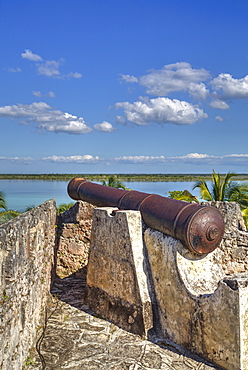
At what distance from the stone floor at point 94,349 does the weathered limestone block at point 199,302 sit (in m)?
0.25

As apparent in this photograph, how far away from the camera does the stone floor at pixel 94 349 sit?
16.2ft

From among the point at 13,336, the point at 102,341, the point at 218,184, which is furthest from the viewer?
the point at 218,184

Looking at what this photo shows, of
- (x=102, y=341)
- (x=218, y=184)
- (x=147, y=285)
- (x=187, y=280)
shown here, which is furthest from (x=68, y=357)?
(x=218, y=184)

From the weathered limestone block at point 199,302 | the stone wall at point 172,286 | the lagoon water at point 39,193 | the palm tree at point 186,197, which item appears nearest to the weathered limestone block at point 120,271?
the stone wall at point 172,286

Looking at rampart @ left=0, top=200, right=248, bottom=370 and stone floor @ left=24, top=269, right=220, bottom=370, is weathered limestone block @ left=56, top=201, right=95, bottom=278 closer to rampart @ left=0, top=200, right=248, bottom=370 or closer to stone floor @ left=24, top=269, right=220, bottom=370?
rampart @ left=0, top=200, right=248, bottom=370

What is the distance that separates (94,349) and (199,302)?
158 centimetres

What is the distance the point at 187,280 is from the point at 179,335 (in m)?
0.76

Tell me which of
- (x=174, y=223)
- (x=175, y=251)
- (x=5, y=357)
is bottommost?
(x=5, y=357)

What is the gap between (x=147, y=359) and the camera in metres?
5.09

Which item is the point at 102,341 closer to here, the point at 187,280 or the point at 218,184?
the point at 187,280

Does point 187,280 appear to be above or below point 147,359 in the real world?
above

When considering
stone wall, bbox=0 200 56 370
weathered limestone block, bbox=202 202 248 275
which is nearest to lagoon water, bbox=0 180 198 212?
weathered limestone block, bbox=202 202 248 275

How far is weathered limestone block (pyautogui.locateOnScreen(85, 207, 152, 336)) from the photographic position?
576 centimetres

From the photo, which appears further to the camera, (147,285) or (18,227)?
(147,285)
